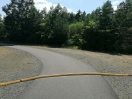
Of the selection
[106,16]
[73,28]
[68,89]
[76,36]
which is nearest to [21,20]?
[73,28]

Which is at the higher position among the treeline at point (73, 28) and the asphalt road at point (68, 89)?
the treeline at point (73, 28)

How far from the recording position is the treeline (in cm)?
3338

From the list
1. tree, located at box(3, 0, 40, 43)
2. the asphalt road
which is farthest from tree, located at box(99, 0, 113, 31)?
the asphalt road

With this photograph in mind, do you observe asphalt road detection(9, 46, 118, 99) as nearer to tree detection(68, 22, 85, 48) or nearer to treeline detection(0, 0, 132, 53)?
treeline detection(0, 0, 132, 53)

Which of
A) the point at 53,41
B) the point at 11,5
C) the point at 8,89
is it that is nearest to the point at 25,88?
the point at 8,89

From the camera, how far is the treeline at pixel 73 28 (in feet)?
109

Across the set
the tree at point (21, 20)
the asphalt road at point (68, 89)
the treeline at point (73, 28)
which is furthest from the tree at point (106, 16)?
the asphalt road at point (68, 89)

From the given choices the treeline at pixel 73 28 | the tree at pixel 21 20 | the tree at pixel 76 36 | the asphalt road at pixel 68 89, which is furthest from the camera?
the tree at pixel 21 20

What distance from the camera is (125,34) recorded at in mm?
33562

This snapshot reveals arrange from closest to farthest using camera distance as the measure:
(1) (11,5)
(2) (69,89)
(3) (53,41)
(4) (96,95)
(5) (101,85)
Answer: (4) (96,95)
(2) (69,89)
(5) (101,85)
(3) (53,41)
(1) (11,5)

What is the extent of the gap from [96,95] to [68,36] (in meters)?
35.8

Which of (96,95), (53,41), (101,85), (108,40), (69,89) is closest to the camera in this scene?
(96,95)

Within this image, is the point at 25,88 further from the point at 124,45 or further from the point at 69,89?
the point at 124,45

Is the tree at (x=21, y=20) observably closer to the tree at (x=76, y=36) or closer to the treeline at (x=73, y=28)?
the treeline at (x=73, y=28)
